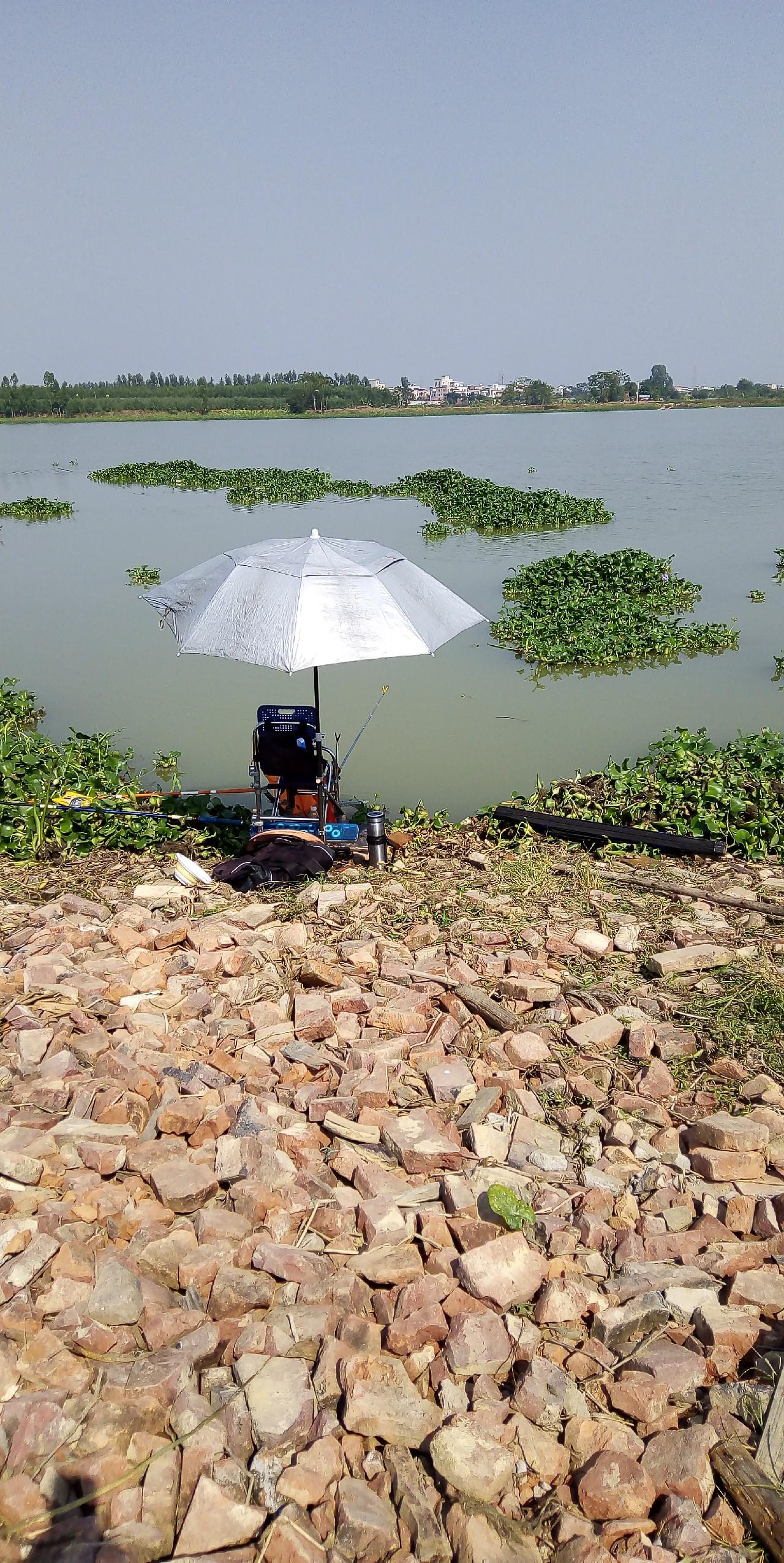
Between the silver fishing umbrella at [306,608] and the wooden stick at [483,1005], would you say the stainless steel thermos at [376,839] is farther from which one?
the wooden stick at [483,1005]

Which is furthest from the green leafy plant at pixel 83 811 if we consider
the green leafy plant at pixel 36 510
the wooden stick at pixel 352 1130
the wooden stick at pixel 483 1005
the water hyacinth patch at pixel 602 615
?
the green leafy plant at pixel 36 510

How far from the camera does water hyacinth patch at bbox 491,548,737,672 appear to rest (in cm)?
1254

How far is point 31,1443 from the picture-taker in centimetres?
235

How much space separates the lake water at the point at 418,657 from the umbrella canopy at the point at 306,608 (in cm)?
241

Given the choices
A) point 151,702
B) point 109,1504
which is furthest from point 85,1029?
point 151,702

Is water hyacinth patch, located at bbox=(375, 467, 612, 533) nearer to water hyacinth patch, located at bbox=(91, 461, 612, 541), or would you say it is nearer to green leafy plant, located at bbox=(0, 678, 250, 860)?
water hyacinth patch, located at bbox=(91, 461, 612, 541)

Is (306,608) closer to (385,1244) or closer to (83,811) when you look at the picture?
(83,811)

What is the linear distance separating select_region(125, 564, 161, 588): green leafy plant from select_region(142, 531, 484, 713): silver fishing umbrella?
1123cm

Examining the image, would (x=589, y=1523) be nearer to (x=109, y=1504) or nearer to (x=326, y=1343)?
(x=326, y=1343)

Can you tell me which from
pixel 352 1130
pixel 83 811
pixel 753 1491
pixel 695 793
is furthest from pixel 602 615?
pixel 753 1491

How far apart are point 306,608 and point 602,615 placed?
876cm

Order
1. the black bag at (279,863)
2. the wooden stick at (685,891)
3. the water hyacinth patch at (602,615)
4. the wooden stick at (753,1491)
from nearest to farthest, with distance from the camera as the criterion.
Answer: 1. the wooden stick at (753,1491)
2. the wooden stick at (685,891)
3. the black bag at (279,863)
4. the water hyacinth patch at (602,615)

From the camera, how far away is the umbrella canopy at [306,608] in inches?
216

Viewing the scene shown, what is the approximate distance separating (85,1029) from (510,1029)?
167 cm
